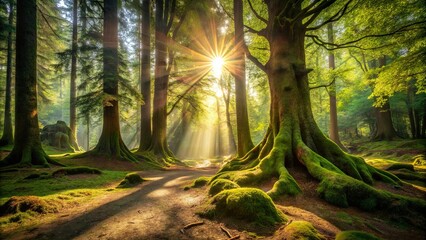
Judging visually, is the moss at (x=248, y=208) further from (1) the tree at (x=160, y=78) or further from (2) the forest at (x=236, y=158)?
(1) the tree at (x=160, y=78)

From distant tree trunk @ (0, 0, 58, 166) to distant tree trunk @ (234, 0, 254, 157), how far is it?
8.32m

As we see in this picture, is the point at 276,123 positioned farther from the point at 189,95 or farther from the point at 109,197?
the point at 189,95

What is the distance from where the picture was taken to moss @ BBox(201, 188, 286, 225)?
3.29 m

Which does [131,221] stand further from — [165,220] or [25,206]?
[25,206]

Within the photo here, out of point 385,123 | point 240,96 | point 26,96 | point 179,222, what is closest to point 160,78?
point 240,96

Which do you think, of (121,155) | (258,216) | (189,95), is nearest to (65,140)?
(121,155)

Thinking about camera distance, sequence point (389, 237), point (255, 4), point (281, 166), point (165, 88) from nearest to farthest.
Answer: point (389, 237), point (281, 166), point (255, 4), point (165, 88)

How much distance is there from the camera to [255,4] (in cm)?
1177

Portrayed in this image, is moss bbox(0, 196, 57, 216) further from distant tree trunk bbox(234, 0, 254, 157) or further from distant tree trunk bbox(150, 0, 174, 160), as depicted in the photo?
distant tree trunk bbox(150, 0, 174, 160)

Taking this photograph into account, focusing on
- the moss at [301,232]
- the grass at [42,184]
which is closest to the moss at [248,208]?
the moss at [301,232]

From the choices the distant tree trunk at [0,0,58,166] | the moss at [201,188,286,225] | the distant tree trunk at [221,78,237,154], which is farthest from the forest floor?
the distant tree trunk at [221,78,237,154]

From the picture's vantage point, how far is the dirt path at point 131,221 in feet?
9.86

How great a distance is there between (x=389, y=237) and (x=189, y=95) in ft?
50.8

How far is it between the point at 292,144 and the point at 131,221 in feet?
16.2
